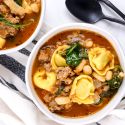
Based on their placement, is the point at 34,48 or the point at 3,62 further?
the point at 3,62

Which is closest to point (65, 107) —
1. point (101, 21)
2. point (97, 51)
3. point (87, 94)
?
point (87, 94)

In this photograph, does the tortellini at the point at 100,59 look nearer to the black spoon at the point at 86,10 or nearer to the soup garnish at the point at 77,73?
the soup garnish at the point at 77,73

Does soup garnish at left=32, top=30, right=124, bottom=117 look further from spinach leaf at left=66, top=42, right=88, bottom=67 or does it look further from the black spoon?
the black spoon

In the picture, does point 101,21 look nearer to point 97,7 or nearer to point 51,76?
point 97,7

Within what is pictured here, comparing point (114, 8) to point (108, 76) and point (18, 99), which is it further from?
point (18, 99)

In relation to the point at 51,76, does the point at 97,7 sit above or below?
above
